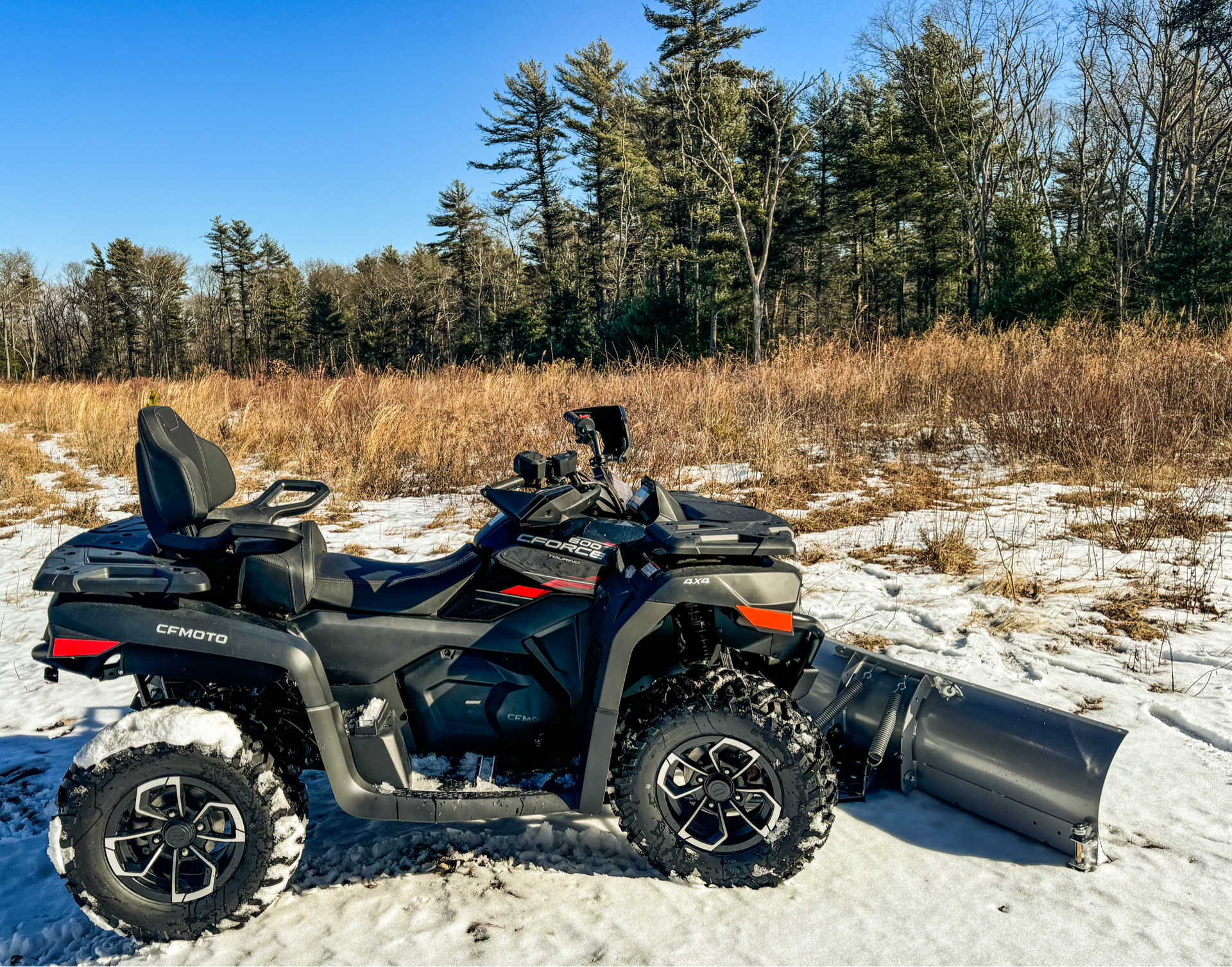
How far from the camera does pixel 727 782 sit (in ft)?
6.98

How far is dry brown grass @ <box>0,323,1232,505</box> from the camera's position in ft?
25.1

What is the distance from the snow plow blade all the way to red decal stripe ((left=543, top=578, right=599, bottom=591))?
35.3 inches

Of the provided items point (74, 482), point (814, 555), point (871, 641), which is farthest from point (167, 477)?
point (74, 482)

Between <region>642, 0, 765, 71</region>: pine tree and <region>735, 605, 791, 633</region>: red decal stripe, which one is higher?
<region>642, 0, 765, 71</region>: pine tree

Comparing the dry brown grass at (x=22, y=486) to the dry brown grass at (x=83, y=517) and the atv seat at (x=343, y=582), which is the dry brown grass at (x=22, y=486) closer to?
the dry brown grass at (x=83, y=517)

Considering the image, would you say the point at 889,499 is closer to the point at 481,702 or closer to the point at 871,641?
the point at 871,641

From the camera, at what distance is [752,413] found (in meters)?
9.38

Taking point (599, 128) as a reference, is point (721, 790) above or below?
below

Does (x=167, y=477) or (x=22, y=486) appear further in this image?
(x=22, y=486)

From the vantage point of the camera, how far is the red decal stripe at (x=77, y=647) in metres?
2.02

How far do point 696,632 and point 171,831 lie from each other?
5.13 feet

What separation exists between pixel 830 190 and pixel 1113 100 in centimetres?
1181

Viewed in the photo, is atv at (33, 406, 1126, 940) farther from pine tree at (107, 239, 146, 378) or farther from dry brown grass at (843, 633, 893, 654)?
pine tree at (107, 239, 146, 378)

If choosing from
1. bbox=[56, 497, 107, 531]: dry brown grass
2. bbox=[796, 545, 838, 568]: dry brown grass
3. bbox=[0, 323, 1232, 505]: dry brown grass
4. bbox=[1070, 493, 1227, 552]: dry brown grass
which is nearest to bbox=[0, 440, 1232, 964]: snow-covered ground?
bbox=[796, 545, 838, 568]: dry brown grass
